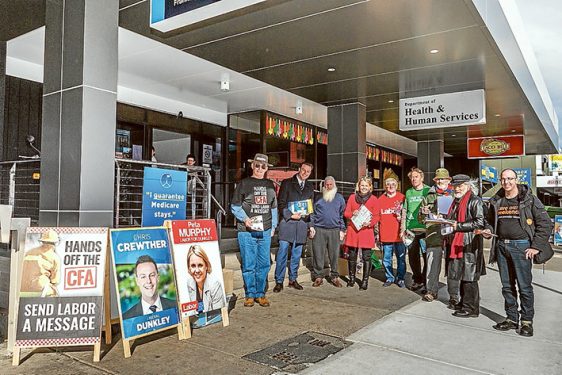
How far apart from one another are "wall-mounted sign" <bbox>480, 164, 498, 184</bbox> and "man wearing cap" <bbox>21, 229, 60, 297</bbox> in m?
25.9

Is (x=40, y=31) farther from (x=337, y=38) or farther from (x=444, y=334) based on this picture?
(x=444, y=334)

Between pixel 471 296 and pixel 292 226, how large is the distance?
2.48m

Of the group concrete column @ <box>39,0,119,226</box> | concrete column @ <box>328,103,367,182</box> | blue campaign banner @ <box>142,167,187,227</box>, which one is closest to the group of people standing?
blue campaign banner @ <box>142,167,187,227</box>

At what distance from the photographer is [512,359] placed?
3977 mm

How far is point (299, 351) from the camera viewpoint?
415cm

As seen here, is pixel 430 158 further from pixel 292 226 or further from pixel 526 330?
pixel 526 330

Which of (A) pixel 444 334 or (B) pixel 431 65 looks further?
(B) pixel 431 65

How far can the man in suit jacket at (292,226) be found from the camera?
6.50m

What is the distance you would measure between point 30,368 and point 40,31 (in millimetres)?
4977

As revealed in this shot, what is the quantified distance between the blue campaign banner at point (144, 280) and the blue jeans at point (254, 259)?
1285 mm

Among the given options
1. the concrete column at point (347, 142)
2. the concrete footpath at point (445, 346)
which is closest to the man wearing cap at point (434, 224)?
the concrete footpath at point (445, 346)

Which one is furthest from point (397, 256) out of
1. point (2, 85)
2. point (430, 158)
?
point (430, 158)

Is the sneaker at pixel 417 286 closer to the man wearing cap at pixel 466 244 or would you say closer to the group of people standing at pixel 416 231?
the group of people standing at pixel 416 231

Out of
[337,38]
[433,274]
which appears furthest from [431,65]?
[433,274]
